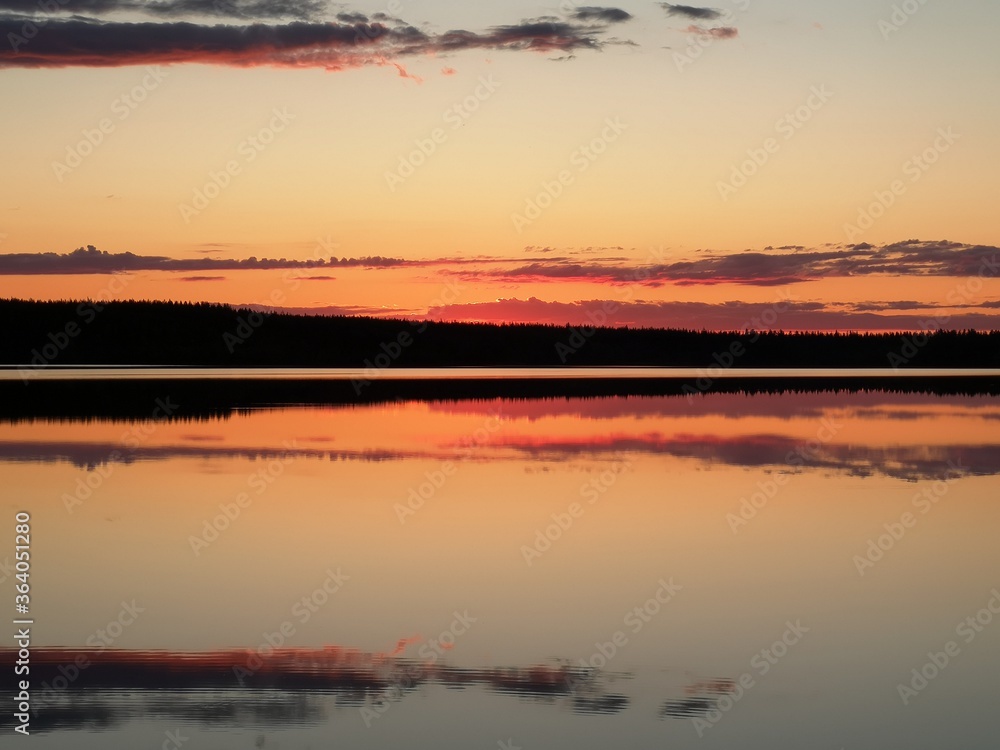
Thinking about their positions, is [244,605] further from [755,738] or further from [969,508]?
[969,508]

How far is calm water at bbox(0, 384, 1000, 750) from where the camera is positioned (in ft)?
26.1

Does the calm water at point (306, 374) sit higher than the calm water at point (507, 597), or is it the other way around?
the calm water at point (507, 597)

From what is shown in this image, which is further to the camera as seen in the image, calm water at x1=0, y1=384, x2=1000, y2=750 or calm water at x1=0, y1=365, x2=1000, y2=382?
calm water at x1=0, y1=365, x2=1000, y2=382

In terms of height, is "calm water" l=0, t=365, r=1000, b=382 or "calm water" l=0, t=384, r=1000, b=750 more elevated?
"calm water" l=0, t=384, r=1000, b=750

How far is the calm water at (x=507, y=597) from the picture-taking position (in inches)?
314

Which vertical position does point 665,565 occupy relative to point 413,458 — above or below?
above

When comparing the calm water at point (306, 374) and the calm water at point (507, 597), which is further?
the calm water at point (306, 374)

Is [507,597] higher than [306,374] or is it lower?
higher

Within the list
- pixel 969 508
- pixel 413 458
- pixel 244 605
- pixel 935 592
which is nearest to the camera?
pixel 244 605

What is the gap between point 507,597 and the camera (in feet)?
36.9

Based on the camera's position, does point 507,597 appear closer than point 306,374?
Yes

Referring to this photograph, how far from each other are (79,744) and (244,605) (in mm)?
3428

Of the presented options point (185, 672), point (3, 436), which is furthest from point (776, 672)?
point (3, 436)

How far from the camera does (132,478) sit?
18.7 m
